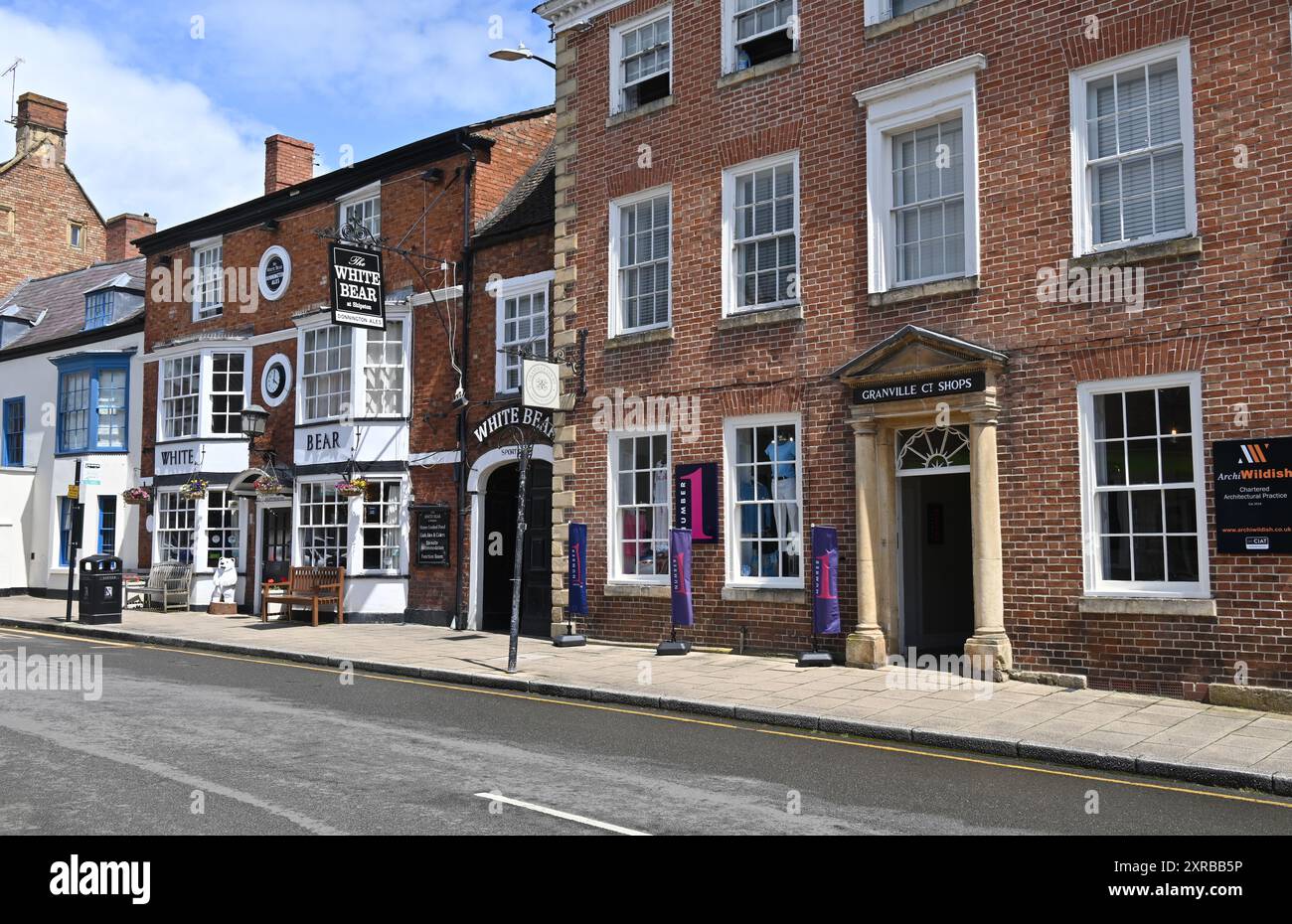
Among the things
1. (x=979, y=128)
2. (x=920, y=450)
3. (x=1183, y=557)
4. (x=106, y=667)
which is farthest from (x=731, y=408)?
(x=106, y=667)

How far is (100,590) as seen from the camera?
21047 mm

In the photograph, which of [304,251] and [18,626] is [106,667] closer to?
[18,626]

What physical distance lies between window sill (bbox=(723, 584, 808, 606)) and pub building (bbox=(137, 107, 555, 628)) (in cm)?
504

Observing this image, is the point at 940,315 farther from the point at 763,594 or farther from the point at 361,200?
the point at 361,200

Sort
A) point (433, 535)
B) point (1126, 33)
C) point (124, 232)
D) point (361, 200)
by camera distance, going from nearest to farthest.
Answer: point (1126, 33)
point (433, 535)
point (361, 200)
point (124, 232)

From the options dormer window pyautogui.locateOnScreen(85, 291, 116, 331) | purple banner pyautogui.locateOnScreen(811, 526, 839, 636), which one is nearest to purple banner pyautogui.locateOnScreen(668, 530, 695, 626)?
purple banner pyautogui.locateOnScreen(811, 526, 839, 636)

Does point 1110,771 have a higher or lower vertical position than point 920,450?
lower

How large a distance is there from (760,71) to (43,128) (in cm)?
3295

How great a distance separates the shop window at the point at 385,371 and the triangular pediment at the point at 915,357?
1048 centimetres

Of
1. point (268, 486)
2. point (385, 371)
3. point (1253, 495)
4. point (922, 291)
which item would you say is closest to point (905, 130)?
point (922, 291)

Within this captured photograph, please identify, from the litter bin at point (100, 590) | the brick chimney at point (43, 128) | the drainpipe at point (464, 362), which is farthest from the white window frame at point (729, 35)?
the brick chimney at point (43, 128)

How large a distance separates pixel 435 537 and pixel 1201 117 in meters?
13.9

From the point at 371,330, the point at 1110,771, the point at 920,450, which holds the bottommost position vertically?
the point at 1110,771

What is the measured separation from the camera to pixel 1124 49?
38.0 feet
